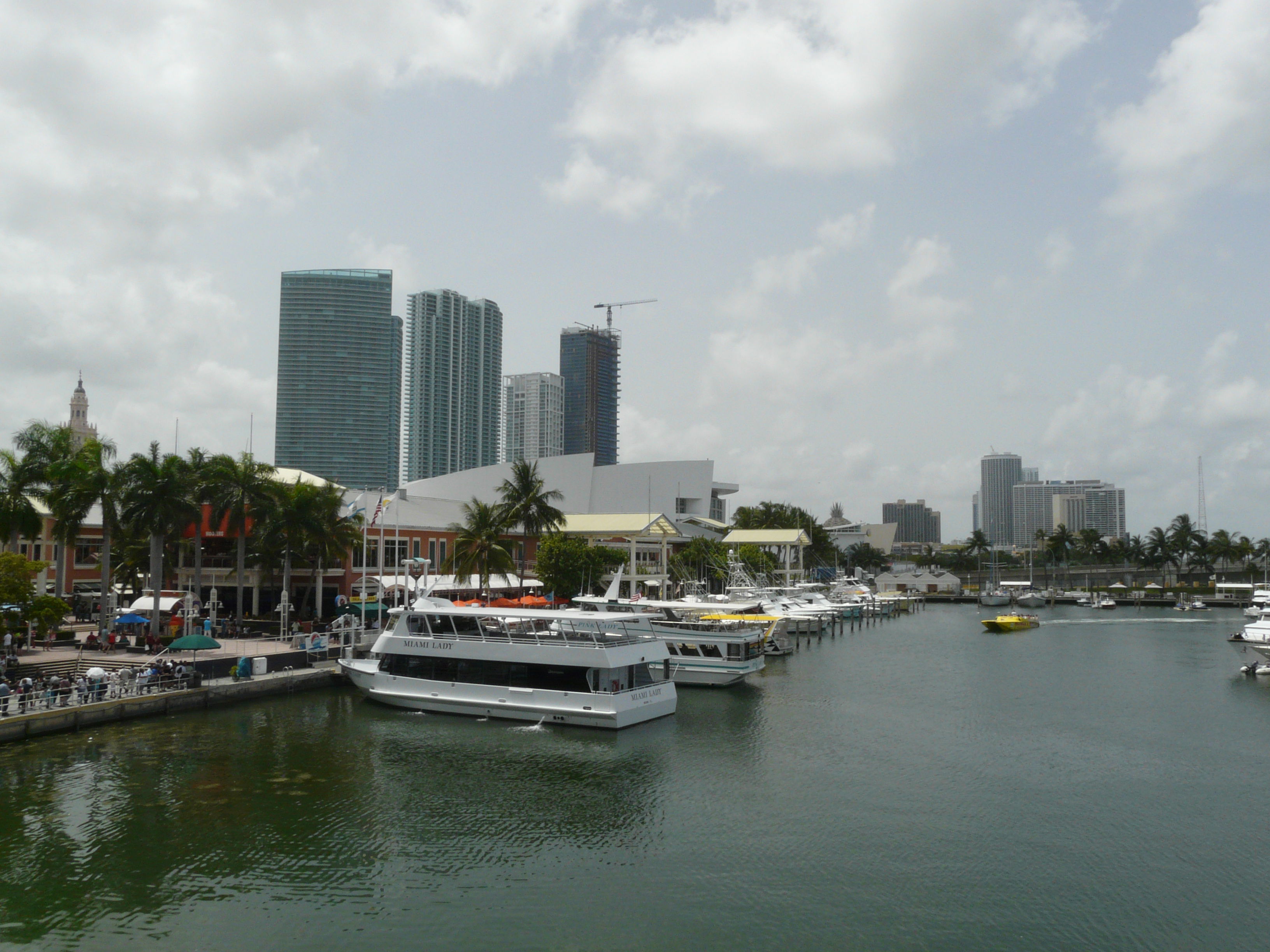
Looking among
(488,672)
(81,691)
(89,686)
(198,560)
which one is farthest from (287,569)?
(488,672)

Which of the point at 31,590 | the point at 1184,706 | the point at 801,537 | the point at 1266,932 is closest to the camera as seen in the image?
the point at 1266,932

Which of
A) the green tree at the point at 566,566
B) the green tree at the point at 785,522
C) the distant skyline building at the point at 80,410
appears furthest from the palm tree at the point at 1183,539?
the distant skyline building at the point at 80,410

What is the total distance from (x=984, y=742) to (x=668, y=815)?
49.6ft

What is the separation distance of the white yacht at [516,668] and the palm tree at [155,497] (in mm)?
13614

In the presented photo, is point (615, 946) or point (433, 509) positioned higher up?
point (433, 509)

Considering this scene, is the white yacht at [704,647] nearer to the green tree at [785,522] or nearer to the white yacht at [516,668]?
the white yacht at [516,668]

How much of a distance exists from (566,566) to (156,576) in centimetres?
3178

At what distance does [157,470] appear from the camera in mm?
45156

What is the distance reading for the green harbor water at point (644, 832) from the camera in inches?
699

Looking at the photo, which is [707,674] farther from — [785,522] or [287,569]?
[785,522]

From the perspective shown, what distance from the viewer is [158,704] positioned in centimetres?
3478

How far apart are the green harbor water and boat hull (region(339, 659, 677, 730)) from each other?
71 centimetres

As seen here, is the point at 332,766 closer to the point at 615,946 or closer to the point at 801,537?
the point at 615,946

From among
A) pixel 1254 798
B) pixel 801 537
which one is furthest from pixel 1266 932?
pixel 801 537
